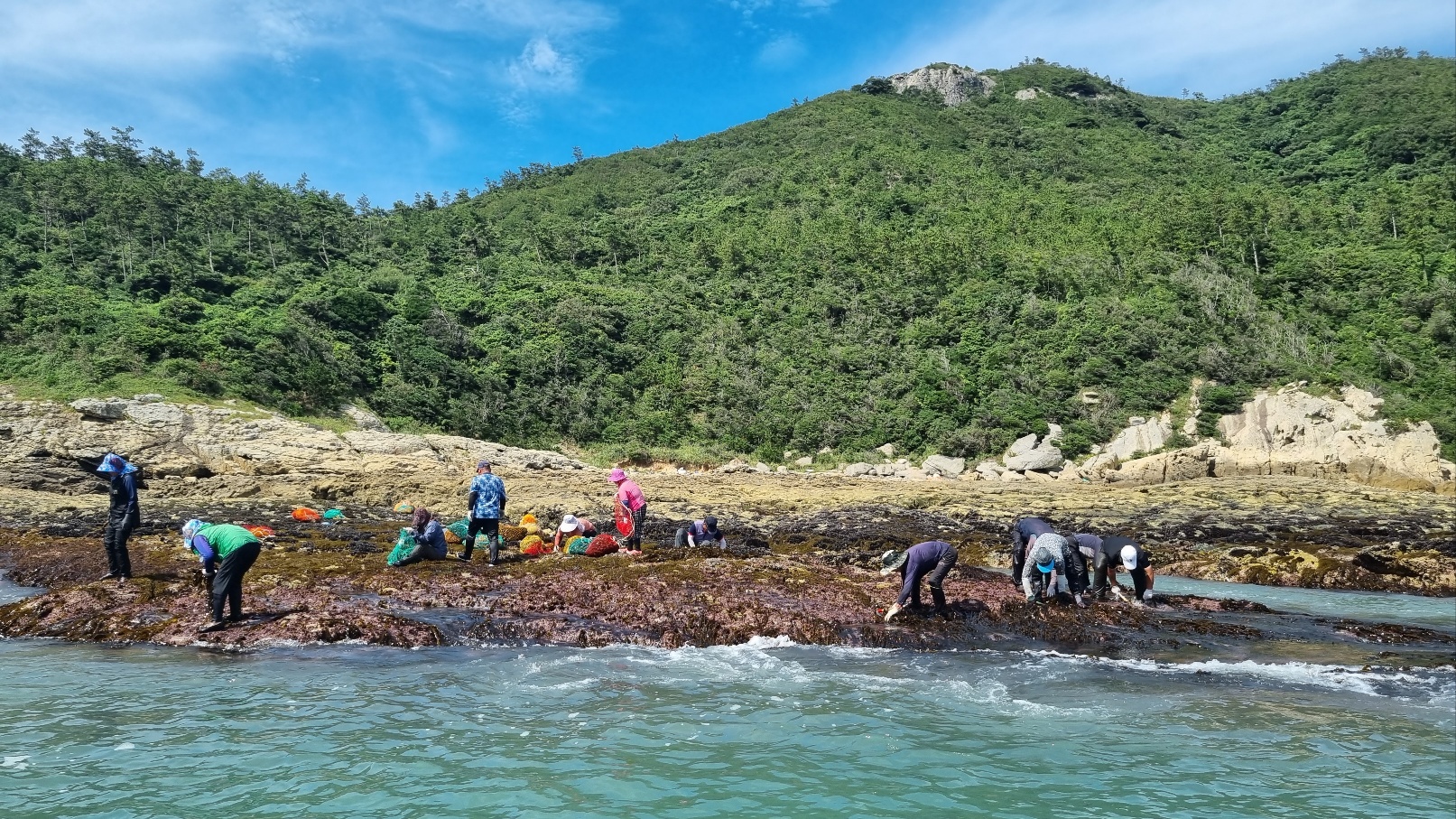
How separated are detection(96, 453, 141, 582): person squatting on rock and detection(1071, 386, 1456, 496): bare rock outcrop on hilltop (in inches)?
1319

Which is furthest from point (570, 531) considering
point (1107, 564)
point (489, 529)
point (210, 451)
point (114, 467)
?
point (210, 451)

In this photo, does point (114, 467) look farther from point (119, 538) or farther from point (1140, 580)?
point (1140, 580)

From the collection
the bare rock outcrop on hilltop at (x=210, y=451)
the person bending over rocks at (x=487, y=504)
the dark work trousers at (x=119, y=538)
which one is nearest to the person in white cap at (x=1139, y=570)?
the person bending over rocks at (x=487, y=504)

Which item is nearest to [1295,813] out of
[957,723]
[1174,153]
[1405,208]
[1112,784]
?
[1112,784]

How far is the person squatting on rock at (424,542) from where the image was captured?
45.4 ft

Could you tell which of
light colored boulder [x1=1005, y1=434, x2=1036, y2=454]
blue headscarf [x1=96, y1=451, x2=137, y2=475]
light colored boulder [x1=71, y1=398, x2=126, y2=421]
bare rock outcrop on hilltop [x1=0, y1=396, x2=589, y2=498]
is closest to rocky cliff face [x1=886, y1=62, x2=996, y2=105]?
light colored boulder [x1=1005, y1=434, x2=1036, y2=454]

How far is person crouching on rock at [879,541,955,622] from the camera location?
11.5 meters

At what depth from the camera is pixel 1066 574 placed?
1268cm

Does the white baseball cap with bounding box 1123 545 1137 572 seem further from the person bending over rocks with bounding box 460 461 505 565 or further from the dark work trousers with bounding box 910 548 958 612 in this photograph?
the person bending over rocks with bounding box 460 461 505 565

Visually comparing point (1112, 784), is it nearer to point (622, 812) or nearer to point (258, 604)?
point (622, 812)

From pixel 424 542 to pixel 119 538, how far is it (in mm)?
4249

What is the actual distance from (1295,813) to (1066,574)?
22.3 ft

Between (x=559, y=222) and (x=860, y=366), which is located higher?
(x=559, y=222)

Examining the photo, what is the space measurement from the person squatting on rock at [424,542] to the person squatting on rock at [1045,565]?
967 centimetres
